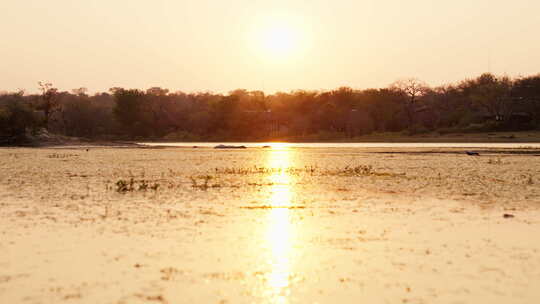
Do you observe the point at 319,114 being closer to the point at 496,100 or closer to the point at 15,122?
the point at 496,100

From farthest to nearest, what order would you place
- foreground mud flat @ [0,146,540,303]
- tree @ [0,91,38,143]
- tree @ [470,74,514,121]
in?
tree @ [470,74,514,121]
tree @ [0,91,38,143]
foreground mud flat @ [0,146,540,303]

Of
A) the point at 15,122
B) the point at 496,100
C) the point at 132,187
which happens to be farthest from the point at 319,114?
Result: the point at 132,187

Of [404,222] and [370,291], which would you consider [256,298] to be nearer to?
[370,291]

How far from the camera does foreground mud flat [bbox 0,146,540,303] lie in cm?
831

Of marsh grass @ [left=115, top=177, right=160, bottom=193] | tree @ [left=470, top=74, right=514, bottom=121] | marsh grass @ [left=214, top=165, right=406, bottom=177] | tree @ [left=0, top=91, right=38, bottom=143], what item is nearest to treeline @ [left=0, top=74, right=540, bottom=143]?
tree @ [left=470, top=74, right=514, bottom=121]

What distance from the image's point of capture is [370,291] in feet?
27.3

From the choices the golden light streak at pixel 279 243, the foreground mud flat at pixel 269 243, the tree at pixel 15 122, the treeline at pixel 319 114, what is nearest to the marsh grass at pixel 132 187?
the foreground mud flat at pixel 269 243

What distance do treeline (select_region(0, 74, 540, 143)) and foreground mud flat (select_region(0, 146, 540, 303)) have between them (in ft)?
219

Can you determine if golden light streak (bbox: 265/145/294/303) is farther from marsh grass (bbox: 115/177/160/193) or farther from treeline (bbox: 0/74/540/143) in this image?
treeline (bbox: 0/74/540/143)

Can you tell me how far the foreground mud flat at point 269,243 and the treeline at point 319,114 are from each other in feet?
219

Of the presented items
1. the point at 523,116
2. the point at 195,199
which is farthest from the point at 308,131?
the point at 195,199

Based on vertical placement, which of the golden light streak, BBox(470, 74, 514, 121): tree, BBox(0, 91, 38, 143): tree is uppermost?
BBox(470, 74, 514, 121): tree

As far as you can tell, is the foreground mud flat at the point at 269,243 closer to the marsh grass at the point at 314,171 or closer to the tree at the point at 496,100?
the marsh grass at the point at 314,171

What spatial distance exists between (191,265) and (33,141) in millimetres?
60213
